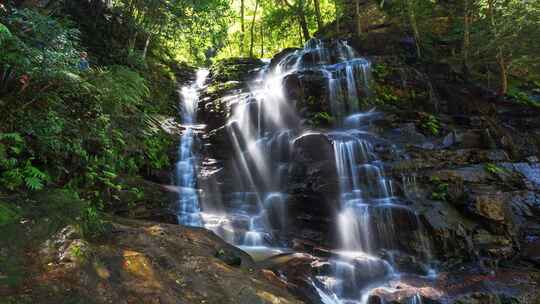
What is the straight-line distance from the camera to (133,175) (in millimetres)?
8117

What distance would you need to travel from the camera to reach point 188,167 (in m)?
9.96

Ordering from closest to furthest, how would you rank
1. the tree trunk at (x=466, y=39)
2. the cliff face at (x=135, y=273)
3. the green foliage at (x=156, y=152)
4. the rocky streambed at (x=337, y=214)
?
the cliff face at (x=135, y=273) → the rocky streambed at (x=337, y=214) → the green foliage at (x=156, y=152) → the tree trunk at (x=466, y=39)

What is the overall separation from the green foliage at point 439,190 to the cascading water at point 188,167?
18.3 feet

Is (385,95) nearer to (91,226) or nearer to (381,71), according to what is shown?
(381,71)

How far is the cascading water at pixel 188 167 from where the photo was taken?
8227mm

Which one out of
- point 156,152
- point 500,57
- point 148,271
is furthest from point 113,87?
point 500,57

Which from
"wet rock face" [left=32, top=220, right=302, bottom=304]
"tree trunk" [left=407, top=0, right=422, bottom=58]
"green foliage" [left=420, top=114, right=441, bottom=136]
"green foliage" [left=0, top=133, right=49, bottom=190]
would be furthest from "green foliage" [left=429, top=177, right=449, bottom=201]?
"tree trunk" [left=407, top=0, right=422, bottom=58]

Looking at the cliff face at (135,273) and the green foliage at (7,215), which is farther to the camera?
the green foliage at (7,215)

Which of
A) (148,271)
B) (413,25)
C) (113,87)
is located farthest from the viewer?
(413,25)

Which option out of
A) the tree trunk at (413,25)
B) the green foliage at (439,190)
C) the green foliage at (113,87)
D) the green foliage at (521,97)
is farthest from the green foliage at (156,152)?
the green foliage at (521,97)

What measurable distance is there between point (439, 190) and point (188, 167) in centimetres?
673

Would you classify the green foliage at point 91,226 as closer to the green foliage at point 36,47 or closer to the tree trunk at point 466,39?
the green foliage at point 36,47

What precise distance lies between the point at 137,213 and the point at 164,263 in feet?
11.5

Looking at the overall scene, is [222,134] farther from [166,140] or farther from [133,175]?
[133,175]
